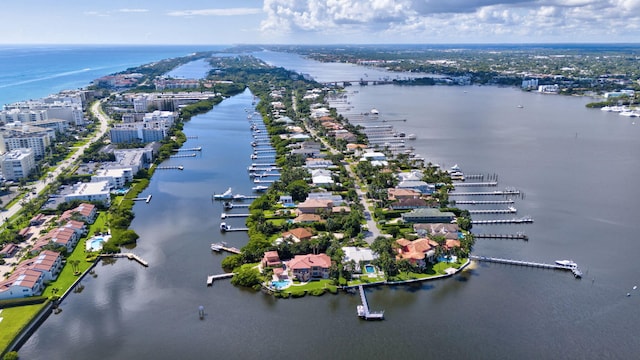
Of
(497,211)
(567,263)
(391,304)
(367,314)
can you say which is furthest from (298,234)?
(567,263)

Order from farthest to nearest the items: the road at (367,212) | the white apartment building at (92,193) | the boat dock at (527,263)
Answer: the white apartment building at (92,193), the road at (367,212), the boat dock at (527,263)

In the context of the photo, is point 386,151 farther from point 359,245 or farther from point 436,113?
point 436,113

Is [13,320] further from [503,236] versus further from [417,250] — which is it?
[503,236]

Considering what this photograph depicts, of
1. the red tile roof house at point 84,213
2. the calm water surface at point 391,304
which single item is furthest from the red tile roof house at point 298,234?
the red tile roof house at point 84,213

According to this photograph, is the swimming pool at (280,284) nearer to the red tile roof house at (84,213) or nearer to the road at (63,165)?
the red tile roof house at (84,213)

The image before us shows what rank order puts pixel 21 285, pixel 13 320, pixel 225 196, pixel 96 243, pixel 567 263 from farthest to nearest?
pixel 225 196 → pixel 96 243 → pixel 567 263 → pixel 21 285 → pixel 13 320

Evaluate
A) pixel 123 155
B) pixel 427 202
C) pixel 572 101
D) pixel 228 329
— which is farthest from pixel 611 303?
pixel 572 101
